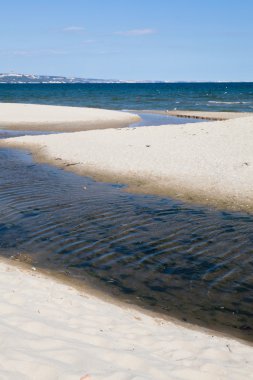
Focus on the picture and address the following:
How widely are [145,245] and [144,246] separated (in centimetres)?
7

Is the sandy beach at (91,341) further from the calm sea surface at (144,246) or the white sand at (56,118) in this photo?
the white sand at (56,118)

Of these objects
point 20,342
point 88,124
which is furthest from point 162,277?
point 88,124

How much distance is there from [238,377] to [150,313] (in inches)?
82.2

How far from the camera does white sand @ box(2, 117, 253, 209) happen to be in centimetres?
1441

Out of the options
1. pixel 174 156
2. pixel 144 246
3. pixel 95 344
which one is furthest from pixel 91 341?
pixel 174 156

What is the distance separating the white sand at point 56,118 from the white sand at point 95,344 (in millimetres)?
27942

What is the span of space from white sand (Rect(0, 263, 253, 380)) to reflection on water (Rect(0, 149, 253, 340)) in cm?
83

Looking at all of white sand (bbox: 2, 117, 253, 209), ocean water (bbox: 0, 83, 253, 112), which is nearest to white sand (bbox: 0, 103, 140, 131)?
white sand (bbox: 2, 117, 253, 209)

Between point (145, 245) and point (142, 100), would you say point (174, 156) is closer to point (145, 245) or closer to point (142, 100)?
point (145, 245)

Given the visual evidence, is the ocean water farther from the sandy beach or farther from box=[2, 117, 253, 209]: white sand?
the sandy beach

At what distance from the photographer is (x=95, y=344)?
532 cm

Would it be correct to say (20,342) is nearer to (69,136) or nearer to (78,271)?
(78,271)

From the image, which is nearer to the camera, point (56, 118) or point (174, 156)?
point (174, 156)

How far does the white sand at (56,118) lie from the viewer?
117 feet
